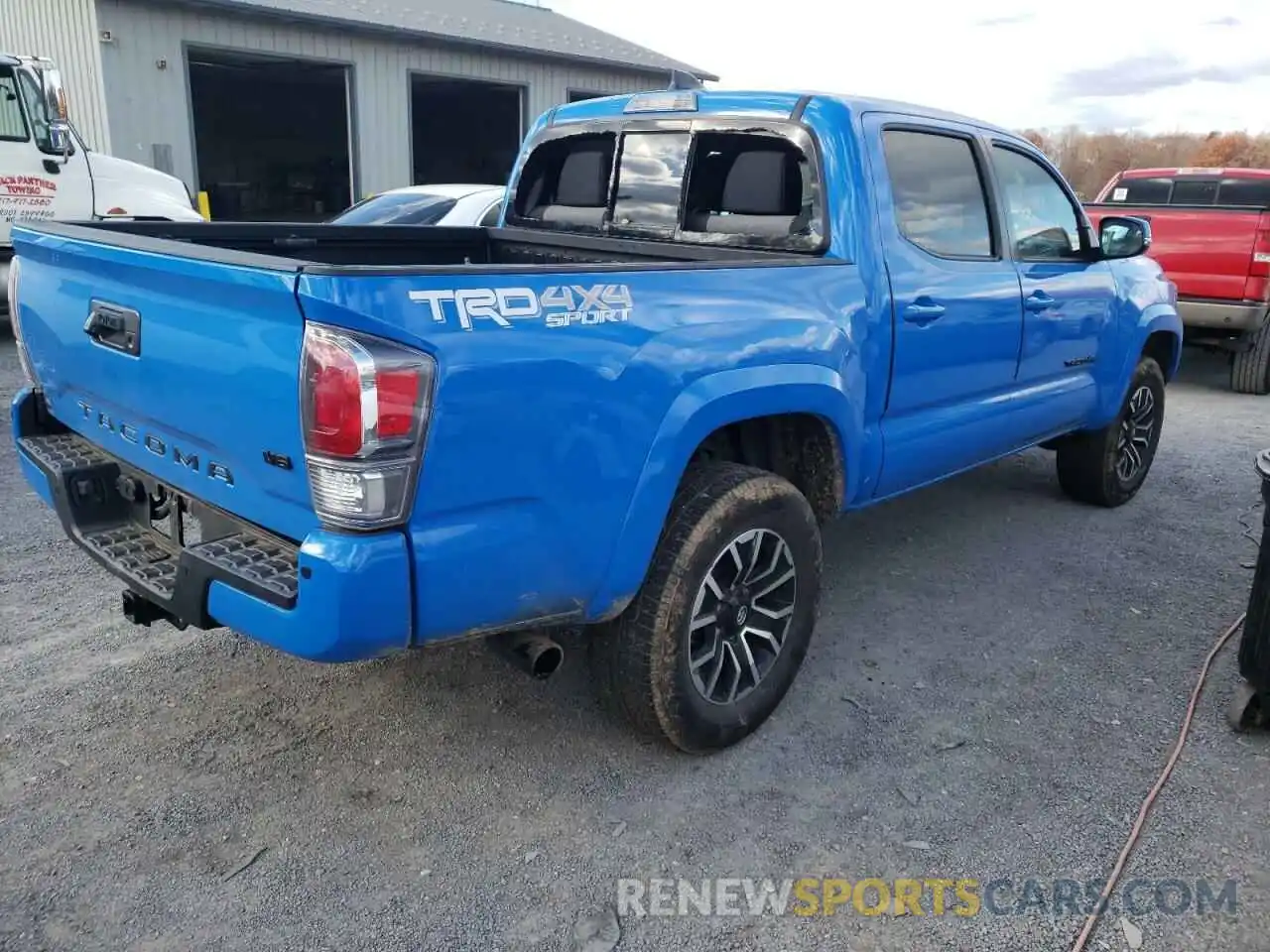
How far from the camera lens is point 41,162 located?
982 cm

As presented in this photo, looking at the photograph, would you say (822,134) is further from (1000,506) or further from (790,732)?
(1000,506)

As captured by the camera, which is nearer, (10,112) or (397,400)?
(397,400)

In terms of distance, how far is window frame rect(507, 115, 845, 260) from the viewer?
3475 mm

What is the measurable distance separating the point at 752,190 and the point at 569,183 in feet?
3.38

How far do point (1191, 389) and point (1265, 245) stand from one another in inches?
57.3

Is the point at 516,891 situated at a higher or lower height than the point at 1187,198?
lower

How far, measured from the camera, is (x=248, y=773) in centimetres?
300

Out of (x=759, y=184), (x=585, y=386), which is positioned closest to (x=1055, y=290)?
(x=759, y=184)

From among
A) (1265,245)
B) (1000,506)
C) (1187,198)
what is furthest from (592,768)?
(1187,198)

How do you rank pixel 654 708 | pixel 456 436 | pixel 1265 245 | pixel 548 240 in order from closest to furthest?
1. pixel 456 436
2. pixel 654 708
3. pixel 548 240
4. pixel 1265 245

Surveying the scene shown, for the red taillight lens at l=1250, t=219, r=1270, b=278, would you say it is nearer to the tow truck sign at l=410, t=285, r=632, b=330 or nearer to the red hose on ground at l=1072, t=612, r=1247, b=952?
the red hose on ground at l=1072, t=612, r=1247, b=952

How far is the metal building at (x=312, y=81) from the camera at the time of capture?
1315cm

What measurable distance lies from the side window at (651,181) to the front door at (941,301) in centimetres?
76

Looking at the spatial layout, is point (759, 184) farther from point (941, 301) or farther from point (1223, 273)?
point (1223, 273)
